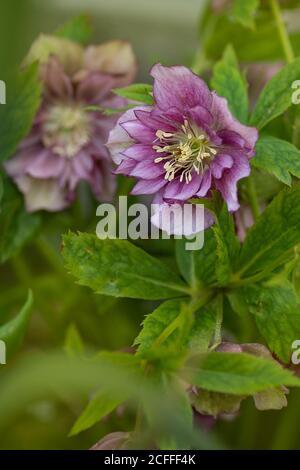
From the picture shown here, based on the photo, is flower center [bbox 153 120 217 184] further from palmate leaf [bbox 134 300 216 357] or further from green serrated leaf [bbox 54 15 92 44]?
green serrated leaf [bbox 54 15 92 44]

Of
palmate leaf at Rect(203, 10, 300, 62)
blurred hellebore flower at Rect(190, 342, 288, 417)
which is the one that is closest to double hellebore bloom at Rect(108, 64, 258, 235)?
blurred hellebore flower at Rect(190, 342, 288, 417)

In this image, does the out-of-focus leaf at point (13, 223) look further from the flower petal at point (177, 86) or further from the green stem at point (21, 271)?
the flower petal at point (177, 86)

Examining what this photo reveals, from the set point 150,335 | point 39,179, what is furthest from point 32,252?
point 150,335

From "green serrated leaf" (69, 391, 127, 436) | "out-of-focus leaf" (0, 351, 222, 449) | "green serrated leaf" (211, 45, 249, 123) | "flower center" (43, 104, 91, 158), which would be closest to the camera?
"out-of-focus leaf" (0, 351, 222, 449)

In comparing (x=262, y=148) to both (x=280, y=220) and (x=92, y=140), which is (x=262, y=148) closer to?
(x=280, y=220)

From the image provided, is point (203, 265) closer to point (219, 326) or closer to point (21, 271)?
point (219, 326)

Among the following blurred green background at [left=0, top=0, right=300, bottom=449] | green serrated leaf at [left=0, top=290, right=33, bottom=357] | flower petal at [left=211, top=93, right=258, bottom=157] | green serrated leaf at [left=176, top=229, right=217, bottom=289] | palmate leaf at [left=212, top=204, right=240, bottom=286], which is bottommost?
blurred green background at [left=0, top=0, right=300, bottom=449]

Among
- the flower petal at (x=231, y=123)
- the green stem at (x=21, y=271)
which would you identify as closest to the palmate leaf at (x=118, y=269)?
the flower petal at (x=231, y=123)
